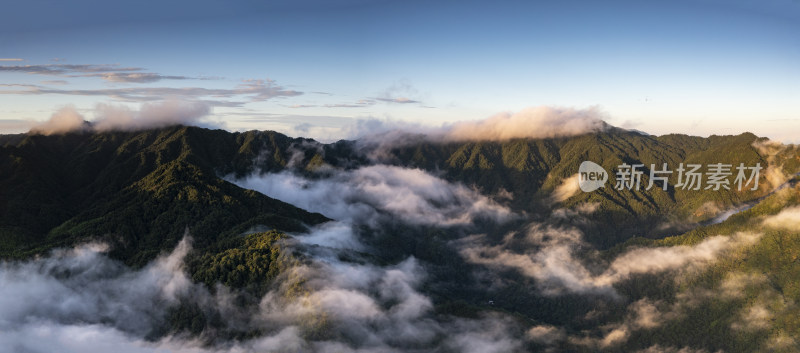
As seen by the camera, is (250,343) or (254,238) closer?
(250,343)

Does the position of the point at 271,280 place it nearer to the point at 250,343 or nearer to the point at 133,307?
the point at 250,343

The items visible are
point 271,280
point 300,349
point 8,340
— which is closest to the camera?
point 8,340

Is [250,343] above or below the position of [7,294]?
below

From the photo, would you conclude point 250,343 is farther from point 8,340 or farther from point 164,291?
point 8,340

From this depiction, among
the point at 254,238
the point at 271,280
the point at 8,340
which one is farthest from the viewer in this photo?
the point at 254,238

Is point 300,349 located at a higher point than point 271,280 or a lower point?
lower

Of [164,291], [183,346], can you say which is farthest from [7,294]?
[183,346]

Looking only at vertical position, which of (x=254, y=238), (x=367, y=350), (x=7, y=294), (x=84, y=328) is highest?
(x=254, y=238)

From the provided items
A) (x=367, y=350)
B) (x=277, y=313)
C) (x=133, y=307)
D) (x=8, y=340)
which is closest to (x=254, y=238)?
(x=277, y=313)

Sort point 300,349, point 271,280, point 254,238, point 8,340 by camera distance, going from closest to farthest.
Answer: point 8,340, point 300,349, point 271,280, point 254,238
